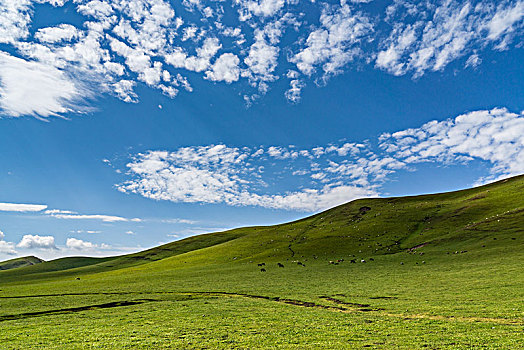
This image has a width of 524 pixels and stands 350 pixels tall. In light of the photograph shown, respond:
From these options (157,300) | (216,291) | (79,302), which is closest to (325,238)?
(216,291)

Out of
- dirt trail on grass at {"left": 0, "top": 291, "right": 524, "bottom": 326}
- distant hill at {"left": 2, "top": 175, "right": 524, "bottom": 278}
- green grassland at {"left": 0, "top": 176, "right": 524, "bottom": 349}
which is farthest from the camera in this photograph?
distant hill at {"left": 2, "top": 175, "right": 524, "bottom": 278}

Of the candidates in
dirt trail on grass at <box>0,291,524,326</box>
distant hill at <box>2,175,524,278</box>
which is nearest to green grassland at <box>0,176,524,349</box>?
dirt trail on grass at <box>0,291,524,326</box>

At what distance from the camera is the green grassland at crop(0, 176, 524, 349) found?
22812mm

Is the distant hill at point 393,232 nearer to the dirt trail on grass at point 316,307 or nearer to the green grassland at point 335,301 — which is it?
the green grassland at point 335,301

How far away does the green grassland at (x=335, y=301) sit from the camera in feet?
74.8

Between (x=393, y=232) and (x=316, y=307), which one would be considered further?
(x=393, y=232)

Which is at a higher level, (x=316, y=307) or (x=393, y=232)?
(x=393, y=232)

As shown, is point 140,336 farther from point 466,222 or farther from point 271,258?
point 466,222

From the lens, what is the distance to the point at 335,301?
39.9m

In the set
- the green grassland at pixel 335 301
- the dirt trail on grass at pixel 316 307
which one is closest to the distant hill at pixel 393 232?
the green grassland at pixel 335 301

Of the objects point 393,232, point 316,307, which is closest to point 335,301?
point 316,307

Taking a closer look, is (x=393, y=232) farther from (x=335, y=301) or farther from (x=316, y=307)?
(x=316, y=307)

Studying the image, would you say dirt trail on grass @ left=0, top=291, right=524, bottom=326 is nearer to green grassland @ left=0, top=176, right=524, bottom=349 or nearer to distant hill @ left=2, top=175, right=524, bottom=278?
green grassland @ left=0, top=176, right=524, bottom=349

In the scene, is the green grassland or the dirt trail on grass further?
the dirt trail on grass
